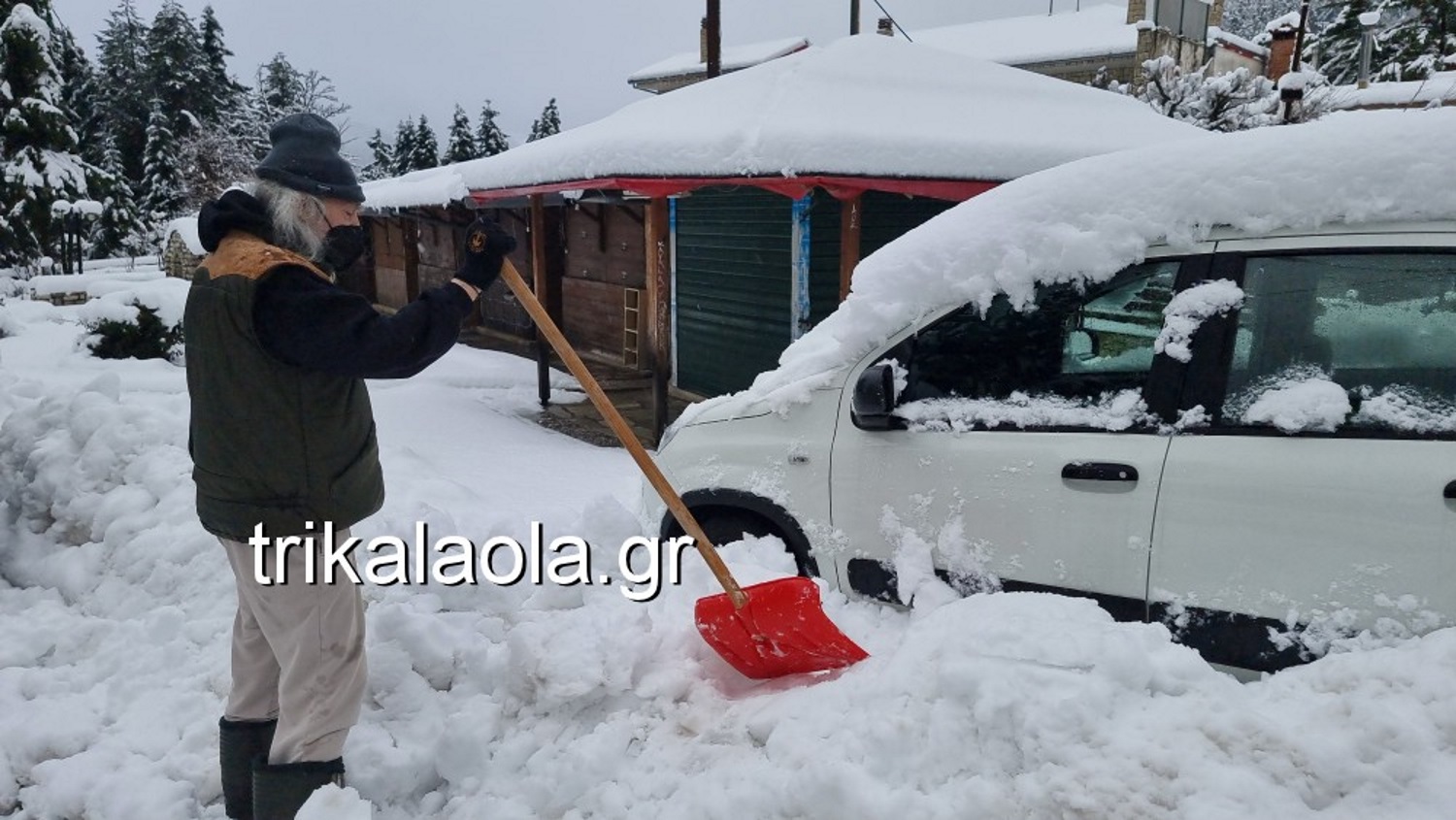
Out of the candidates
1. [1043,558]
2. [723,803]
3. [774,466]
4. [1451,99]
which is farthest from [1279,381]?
[1451,99]

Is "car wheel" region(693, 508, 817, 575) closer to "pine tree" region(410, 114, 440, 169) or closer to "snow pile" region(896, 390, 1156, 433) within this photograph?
"snow pile" region(896, 390, 1156, 433)

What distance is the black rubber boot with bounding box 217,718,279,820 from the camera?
2.61 meters

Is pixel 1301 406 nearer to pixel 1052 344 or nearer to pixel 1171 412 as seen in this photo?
pixel 1171 412

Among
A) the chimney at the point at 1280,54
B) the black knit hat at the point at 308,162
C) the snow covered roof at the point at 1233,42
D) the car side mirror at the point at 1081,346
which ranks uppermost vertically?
the snow covered roof at the point at 1233,42

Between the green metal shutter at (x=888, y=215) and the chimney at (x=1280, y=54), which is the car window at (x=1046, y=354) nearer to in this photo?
the green metal shutter at (x=888, y=215)

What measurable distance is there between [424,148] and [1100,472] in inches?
1947

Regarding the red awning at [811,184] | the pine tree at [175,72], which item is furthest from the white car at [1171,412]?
the pine tree at [175,72]

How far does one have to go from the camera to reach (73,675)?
3373mm

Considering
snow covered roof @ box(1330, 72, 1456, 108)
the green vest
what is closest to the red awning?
the green vest

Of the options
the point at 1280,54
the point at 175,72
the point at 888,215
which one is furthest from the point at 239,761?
the point at 175,72

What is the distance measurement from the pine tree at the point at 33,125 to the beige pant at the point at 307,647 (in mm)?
16529

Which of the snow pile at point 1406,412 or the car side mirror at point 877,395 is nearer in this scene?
the snow pile at point 1406,412

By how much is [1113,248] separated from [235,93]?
5315 centimetres

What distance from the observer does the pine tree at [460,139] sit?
44.1 m
